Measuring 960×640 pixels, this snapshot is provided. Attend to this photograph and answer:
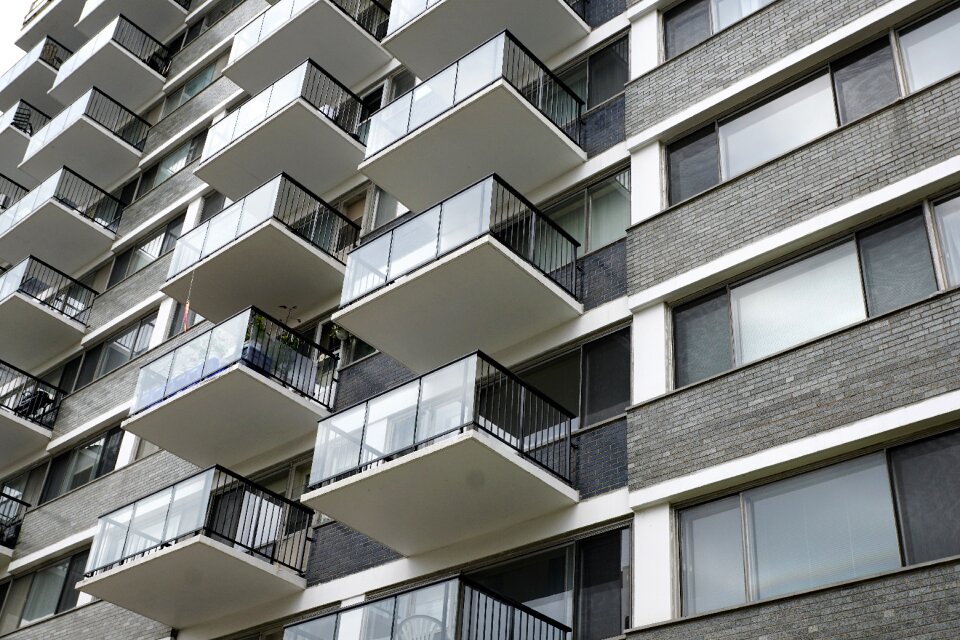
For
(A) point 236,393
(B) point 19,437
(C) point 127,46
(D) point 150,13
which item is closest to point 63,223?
(B) point 19,437

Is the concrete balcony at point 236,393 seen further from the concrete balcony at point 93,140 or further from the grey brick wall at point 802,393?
the concrete balcony at point 93,140

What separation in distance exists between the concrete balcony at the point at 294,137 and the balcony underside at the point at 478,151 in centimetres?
357

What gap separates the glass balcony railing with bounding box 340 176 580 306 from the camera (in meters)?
16.5

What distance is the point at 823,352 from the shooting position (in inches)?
490

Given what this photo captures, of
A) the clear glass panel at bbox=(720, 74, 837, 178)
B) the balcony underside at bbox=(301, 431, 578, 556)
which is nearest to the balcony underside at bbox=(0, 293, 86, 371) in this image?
the balcony underside at bbox=(301, 431, 578, 556)

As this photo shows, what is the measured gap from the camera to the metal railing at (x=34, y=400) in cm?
2698

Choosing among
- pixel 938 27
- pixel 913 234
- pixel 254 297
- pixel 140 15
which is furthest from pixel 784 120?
pixel 140 15

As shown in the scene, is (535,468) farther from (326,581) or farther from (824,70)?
(824,70)

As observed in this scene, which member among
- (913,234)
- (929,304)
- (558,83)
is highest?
(558,83)

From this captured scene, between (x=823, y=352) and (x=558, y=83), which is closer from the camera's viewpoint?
(x=823, y=352)

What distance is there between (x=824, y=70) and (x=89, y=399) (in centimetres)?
1845

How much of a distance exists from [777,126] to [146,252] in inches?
730

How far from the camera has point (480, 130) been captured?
1828 cm

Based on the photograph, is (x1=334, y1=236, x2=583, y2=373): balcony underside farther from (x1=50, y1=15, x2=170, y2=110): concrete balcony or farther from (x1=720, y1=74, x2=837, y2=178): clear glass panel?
(x1=50, y1=15, x2=170, y2=110): concrete balcony
